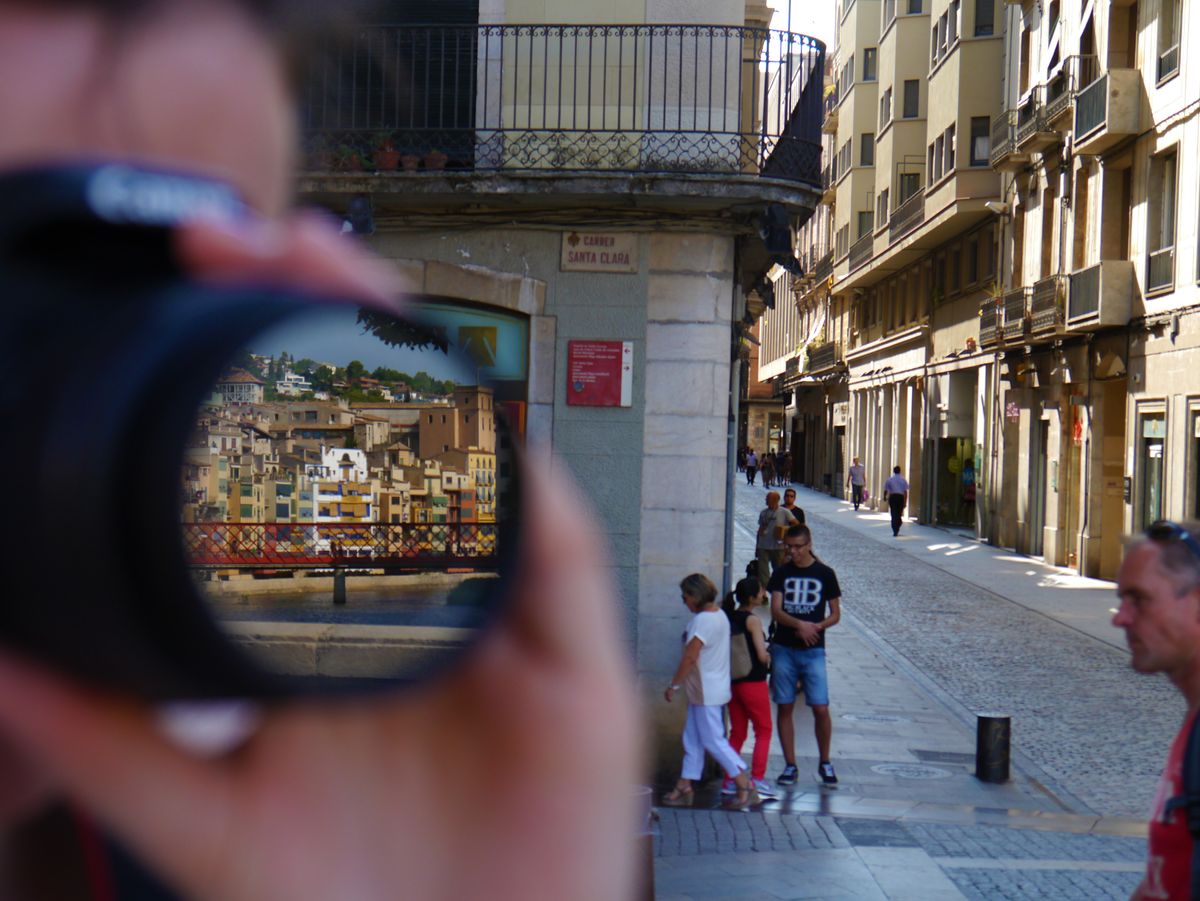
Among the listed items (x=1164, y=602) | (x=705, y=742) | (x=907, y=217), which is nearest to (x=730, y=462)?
(x=705, y=742)

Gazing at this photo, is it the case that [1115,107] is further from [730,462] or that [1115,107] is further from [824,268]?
[824,268]

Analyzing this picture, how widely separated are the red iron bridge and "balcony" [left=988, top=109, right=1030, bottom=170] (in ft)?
110

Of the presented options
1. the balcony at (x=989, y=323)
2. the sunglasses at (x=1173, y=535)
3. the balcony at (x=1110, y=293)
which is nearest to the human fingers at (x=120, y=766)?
the sunglasses at (x=1173, y=535)

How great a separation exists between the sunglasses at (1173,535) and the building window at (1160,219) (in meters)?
21.5

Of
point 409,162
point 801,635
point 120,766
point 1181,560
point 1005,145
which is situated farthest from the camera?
point 1005,145

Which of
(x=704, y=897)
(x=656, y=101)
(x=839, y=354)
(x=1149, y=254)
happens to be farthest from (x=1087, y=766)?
(x=839, y=354)

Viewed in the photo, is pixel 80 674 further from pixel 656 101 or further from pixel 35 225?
pixel 656 101

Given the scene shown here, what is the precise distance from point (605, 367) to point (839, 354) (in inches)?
1923

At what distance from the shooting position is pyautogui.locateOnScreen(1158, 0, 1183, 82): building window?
2459cm

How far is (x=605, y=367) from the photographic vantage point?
10.9 m

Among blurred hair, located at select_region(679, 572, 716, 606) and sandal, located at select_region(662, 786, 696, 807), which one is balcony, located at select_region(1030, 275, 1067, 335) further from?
sandal, located at select_region(662, 786, 696, 807)

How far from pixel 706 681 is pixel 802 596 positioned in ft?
3.94

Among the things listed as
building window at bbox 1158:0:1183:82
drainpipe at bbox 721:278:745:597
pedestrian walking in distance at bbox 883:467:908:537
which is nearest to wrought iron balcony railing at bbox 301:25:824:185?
drainpipe at bbox 721:278:745:597

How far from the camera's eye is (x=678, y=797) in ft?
34.7
